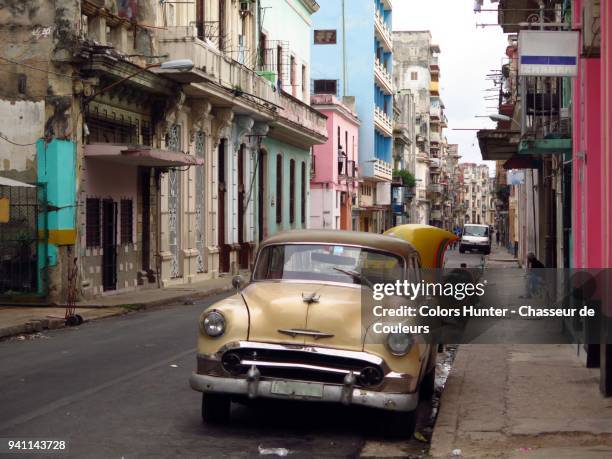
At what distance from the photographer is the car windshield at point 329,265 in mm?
8570

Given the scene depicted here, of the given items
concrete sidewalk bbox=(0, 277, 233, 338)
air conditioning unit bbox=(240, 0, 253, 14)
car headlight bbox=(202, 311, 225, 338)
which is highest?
air conditioning unit bbox=(240, 0, 253, 14)

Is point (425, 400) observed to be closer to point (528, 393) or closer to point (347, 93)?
point (528, 393)

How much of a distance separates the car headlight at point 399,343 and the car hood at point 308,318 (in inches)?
9.3

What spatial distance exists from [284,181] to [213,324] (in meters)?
32.9

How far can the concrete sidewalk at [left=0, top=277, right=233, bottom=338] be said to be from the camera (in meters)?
15.9

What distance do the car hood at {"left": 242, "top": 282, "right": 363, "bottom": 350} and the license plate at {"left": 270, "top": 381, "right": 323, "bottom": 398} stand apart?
1.10ft

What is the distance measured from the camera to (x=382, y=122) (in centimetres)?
6469

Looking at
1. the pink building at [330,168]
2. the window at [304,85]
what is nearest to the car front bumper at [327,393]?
the window at [304,85]

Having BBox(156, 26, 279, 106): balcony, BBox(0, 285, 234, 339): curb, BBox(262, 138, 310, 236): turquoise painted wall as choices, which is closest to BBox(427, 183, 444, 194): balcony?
BBox(262, 138, 310, 236): turquoise painted wall

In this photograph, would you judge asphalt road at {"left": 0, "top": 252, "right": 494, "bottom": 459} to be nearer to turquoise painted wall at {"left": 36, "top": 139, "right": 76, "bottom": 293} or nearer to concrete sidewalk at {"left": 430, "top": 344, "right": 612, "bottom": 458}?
concrete sidewalk at {"left": 430, "top": 344, "right": 612, "bottom": 458}

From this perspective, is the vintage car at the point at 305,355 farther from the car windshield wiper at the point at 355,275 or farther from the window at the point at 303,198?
the window at the point at 303,198

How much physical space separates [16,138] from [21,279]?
290 centimetres

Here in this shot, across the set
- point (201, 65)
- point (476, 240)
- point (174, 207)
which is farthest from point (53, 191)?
point (476, 240)

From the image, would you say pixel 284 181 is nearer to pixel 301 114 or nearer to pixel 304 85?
pixel 301 114
